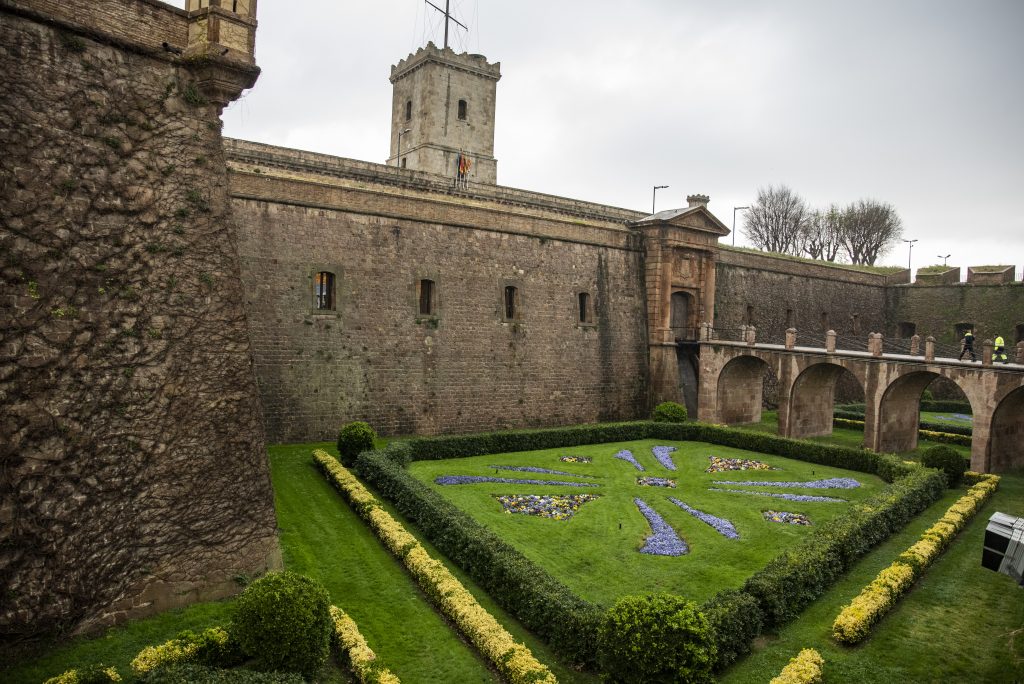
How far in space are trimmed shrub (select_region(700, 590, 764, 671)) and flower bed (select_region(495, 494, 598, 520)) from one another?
5.20 m

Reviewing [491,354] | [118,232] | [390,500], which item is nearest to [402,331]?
[491,354]

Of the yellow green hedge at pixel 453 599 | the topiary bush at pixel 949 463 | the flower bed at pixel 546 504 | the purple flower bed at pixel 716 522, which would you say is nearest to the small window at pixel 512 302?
the flower bed at pixel 546 504

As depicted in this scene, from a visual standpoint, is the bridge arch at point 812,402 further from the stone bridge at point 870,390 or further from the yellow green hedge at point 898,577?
the yellow green hedge at point 898,577

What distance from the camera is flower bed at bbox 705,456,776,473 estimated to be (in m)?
19.1

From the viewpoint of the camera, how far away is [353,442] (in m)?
16.9

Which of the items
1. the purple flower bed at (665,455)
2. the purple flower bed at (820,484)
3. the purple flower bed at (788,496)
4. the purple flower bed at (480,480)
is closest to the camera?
the purple flower bed at (788,496)

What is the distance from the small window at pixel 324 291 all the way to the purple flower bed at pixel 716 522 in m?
10.9

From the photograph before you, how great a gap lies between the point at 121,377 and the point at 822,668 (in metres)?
9.55

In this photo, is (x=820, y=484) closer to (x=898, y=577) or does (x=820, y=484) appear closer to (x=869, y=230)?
(x=898, y=577)

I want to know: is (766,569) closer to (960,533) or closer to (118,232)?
(960,533)

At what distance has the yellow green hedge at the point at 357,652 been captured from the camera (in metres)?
7.77

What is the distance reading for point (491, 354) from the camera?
2227 centimetres

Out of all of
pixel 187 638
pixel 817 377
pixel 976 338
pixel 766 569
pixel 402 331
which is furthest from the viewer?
pixel 976 338

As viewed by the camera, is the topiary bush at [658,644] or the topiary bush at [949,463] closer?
the topiary bush at [658,644]
